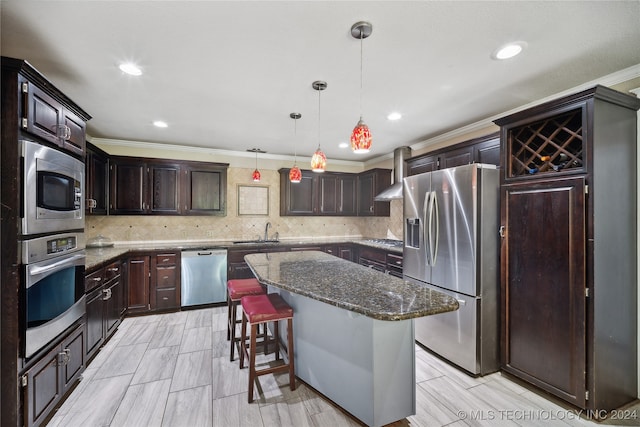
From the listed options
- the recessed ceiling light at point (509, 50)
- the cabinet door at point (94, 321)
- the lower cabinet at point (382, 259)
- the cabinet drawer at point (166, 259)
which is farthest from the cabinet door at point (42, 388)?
the recessed ceiling light at point (509, 50)

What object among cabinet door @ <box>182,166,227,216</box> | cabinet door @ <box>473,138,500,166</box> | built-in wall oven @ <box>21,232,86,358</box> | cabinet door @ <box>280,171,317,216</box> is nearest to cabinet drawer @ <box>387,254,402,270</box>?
cabinet door @ <box>473,138,500,166</box>

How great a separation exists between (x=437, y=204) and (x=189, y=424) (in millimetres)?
2788

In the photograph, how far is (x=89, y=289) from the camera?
2535mm

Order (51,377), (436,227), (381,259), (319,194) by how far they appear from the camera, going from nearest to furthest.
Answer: (51,377), (436,227), (381,259), (319,194)

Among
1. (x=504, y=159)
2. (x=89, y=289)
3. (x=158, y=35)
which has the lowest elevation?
(x=89, y=289)

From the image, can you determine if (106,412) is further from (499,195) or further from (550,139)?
(550,139)

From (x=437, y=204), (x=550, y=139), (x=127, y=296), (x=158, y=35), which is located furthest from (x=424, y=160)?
(x=127, y=296)

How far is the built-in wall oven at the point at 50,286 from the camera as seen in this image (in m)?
1.59

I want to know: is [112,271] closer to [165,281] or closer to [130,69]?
[165,281]

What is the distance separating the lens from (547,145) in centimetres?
231

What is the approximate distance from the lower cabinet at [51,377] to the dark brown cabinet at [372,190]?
14.6 ft

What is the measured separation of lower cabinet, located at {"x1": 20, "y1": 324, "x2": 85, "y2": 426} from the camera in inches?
63.4

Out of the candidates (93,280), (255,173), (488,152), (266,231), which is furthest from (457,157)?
(93,280)

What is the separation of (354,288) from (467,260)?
138 cm
